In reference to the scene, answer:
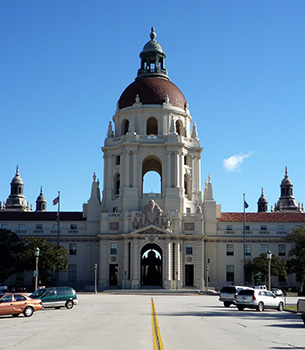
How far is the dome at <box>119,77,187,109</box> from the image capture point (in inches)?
4072

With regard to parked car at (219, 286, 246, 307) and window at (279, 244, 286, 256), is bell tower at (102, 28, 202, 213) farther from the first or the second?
parked car at (219, 286, 246, 307)

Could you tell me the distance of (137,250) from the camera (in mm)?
94500

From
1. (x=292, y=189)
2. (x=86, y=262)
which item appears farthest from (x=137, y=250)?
(x=292, y=189)

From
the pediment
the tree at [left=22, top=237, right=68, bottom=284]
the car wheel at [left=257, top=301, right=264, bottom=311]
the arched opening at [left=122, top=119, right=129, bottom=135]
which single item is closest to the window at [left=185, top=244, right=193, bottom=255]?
the pediment

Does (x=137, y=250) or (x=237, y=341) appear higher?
(x=137, y=250)

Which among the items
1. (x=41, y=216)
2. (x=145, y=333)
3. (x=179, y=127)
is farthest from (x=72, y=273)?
(x=145, y=333)

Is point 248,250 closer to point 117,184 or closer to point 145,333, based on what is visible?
point 117,184

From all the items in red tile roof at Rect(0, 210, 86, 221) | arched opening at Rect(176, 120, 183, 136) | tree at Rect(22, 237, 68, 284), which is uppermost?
arched opening at Rect(176, 120, 183, 136)

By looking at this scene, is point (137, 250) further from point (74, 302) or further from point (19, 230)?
point (74, 302)

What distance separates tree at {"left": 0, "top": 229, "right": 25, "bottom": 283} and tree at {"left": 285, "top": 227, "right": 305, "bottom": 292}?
1616 inches

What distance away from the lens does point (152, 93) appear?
104m

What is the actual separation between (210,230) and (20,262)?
3220 centimetres

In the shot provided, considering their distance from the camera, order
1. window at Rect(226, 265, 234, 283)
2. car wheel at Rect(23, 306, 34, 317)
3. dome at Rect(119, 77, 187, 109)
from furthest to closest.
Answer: dome at Rect(119, 77, 187, 109) < window at Rect(226, 265, 234, 283) < car wheel at Rect(23, 306, 34, 317)

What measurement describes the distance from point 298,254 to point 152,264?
80.7 feet
